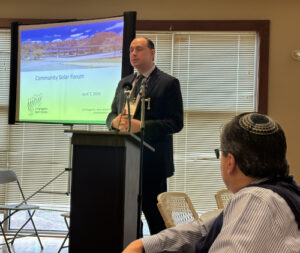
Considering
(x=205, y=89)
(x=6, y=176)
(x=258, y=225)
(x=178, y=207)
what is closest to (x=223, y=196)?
(x=178, y=207)

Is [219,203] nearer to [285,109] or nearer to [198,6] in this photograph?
[285,109]

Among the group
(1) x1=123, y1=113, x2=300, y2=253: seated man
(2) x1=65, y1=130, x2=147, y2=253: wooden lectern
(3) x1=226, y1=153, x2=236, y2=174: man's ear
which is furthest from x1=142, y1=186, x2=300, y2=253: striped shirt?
(2) x1=65, y1=130, x2=147, y2=253: wooden lectern

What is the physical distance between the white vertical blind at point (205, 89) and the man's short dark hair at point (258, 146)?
3.33 meters

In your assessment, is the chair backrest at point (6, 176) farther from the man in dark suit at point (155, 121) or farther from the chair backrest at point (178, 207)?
the chair backrest at point (178, 207)

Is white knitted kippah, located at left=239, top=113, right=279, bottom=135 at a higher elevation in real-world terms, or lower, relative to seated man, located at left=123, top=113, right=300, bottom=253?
higher

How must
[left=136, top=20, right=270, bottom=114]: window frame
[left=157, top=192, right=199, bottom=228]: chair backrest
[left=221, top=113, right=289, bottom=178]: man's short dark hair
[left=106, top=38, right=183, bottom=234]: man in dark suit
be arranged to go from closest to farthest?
1. [left=221, top=113, right=289, bottom=178]: man's short dark hair
2. [left=157, top=192, right=199, bottom=228]: chair backrest
3. [left=106, top=38, right=183, bottom=234]: man in dark suit
4. [left=136, top=20, right=270, bottom=114]: window frame

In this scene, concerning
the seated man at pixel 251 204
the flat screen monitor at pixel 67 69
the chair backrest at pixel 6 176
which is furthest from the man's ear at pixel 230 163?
the chair backrest at pixel 6 176

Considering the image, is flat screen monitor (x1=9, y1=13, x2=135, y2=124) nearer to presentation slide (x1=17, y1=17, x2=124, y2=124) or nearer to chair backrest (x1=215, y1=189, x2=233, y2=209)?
presentation slide (x1=17, y1=17, x2=124, y2=124)

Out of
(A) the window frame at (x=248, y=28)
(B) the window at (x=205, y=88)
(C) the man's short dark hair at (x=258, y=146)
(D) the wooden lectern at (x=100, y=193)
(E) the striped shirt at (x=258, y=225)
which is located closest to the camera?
(E) the striped shirt at (x=258, y=225)

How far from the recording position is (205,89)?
4.39 meters

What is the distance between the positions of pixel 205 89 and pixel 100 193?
2651 millimetres

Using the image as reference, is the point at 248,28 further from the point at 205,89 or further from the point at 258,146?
the point at 258,146

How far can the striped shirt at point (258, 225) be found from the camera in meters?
0.89

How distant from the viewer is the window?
4.36 meters
